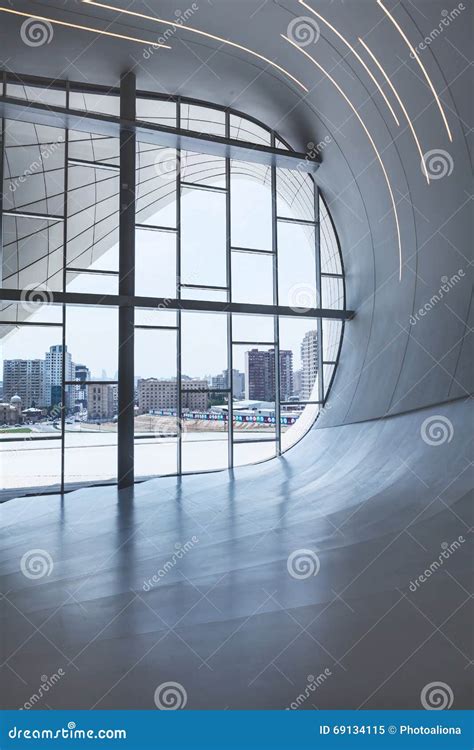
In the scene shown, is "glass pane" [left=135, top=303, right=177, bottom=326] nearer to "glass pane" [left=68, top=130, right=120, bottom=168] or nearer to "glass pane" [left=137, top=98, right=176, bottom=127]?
"glass pane" [left=68, top=130, right=120, bottom=168]

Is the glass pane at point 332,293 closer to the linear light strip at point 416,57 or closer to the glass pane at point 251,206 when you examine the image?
the glass pane at point 251,206

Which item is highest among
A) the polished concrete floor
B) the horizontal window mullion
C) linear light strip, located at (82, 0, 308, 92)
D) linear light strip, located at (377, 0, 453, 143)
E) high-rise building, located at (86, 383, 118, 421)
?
linear light strip, located at (82, 0, 308, 92)

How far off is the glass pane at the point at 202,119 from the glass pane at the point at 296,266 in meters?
2.89

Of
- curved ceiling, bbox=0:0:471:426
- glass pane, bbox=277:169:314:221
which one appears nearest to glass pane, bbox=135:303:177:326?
glass pane, bbox=277:169:314:221

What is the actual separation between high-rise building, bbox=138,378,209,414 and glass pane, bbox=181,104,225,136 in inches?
252

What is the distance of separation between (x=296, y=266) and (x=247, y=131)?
3.82m

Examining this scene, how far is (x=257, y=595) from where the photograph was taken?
447cm

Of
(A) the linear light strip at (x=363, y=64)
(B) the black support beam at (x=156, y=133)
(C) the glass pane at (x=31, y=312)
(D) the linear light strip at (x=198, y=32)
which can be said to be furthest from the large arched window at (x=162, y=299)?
(A) the linear light strip at (x=363, y=64)

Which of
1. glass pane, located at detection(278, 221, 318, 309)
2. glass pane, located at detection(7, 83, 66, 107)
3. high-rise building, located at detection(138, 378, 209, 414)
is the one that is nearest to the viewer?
glass pane, located at detection(7, 83, 66, 107)

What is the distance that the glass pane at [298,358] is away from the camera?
43.5 ft

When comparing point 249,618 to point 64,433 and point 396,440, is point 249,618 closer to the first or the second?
point 396,440

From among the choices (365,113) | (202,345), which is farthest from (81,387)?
(365,113)

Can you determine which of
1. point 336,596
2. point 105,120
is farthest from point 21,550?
point 105,120

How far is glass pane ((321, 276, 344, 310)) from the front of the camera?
554 inches
